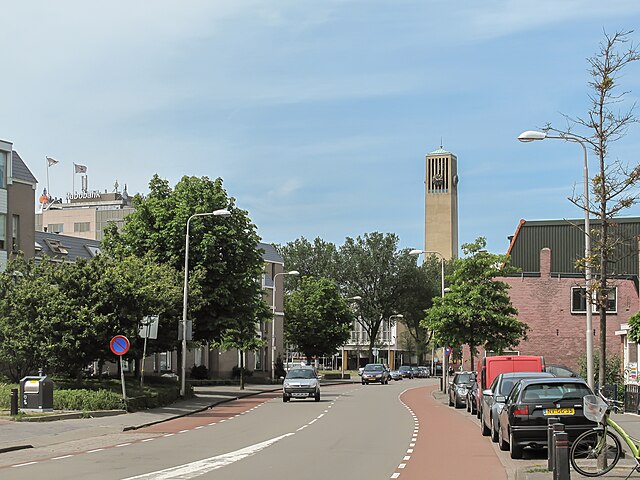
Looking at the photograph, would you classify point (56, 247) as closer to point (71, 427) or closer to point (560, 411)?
point (71, 427)

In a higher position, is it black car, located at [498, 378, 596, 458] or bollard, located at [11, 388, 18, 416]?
black car, located at [498, 378, 596, 458]

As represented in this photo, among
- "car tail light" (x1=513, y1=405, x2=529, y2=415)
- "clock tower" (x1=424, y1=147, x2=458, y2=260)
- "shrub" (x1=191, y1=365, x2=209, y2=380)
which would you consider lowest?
"shrub" (x1=191, y1=365, x2=209, y2=380)

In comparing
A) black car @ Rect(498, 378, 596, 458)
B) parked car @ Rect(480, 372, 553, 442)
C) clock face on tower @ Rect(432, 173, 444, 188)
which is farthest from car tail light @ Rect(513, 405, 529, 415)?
clock face on tower @ Rect(432, 173, 444, 188)

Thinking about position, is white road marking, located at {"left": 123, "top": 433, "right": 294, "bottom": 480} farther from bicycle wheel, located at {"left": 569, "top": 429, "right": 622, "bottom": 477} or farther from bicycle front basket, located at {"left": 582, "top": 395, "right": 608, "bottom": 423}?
bicycle front basket, located at {"left": 582, "top": 395, "right": 608, "bottom": 423}

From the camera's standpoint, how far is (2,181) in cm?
4903

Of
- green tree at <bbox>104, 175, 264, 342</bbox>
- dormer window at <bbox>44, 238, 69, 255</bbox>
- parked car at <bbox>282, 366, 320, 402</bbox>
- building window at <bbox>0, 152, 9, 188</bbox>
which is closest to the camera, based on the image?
parked car at <bbox>282, 366, 320, 402</bbox>

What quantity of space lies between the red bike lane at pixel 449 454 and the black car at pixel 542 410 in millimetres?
721

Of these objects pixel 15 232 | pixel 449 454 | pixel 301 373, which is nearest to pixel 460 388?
pixel 301 373

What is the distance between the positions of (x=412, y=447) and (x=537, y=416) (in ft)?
14.6

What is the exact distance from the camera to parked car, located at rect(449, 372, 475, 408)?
40844 millimetres

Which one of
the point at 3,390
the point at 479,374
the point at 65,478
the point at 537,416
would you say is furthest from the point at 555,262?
the point at 65,478

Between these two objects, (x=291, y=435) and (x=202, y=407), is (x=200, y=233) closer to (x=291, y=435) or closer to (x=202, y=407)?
(x=202, y=407)

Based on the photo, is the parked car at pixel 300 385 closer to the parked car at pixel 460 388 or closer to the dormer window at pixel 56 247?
the parked car at pixel 460 388

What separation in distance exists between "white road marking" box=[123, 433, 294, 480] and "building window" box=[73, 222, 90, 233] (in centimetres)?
8536
